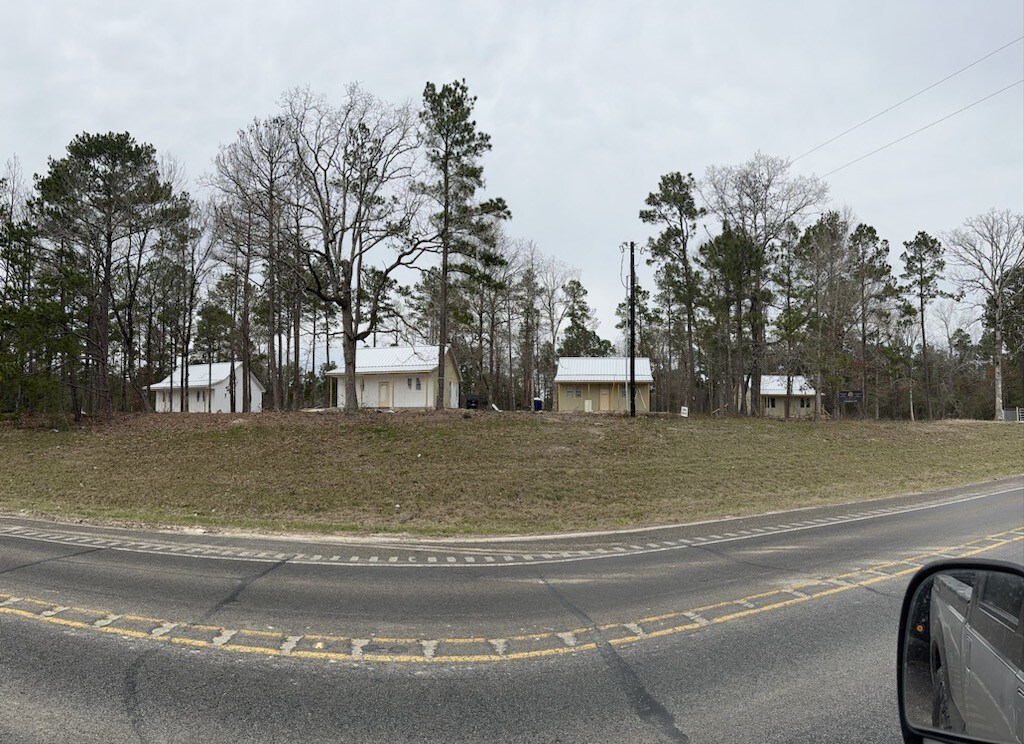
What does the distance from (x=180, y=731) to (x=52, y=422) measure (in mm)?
32633

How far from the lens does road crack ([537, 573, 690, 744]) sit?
11.8 ft

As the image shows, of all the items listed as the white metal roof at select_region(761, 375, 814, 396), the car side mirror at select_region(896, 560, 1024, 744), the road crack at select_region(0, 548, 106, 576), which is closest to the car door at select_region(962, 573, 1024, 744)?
the car side mirror at select_region(896, 560, 1024, 744)

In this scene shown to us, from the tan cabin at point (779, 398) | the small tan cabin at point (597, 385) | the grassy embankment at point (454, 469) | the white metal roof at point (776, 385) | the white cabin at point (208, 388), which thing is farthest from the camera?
the tan cabin at point (779, 398)

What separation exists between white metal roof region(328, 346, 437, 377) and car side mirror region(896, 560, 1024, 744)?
3333 centimetres

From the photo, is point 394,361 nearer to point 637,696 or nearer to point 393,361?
point 393,361

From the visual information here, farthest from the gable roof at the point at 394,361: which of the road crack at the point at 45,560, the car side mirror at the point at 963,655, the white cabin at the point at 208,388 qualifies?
the car side mirror at the point at 963,655

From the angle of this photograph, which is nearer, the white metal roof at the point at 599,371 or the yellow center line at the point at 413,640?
the yellow center line at the point at 413,640

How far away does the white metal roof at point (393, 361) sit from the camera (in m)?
36.7

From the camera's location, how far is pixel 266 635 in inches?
203

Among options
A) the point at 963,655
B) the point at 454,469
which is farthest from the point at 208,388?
the point at 963,655

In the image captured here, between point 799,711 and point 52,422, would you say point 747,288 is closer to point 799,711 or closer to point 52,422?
point 799,711

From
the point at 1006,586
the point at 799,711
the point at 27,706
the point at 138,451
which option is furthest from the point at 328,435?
the point at 1006,586

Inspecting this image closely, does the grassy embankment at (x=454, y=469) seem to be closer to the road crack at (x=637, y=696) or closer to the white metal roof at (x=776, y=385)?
the road crack at (x=637, y=696)

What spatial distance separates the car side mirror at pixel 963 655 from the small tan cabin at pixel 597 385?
124 ft
